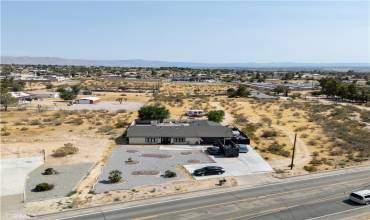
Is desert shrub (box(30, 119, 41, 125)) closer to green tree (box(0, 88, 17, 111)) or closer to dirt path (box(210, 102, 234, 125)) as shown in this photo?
green tree (box(0, 88, 17, 111))

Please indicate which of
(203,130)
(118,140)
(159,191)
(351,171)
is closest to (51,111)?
(118,140)

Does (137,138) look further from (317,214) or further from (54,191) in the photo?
(317,214)

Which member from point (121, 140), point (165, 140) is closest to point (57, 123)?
point (121, 140)

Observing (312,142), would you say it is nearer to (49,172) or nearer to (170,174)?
(170,174)

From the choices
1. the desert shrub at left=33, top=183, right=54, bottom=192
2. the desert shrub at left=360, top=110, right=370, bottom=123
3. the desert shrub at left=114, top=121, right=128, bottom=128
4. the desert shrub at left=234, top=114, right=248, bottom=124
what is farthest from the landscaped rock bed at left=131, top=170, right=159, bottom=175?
the desert shrub at left=360, top=110, right=370, bottom=123

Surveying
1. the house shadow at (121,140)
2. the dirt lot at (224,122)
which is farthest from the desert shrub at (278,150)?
the house shadow at (121,140)

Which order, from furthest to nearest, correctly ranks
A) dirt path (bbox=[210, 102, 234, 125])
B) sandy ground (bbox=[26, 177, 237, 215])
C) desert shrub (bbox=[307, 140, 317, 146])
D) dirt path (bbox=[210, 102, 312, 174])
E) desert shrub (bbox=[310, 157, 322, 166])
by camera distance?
dirt path (bbox=[210, 102, 234, 125]) → desert shrub (bbox=[307, 140, 317, 146]) → desert shrub (bbox=[310, 157, 322, 166]) → dirt path (bbox=[210, 102, 312, 174]) → sandy ground (bbox=[26, 177, 237, 215])
